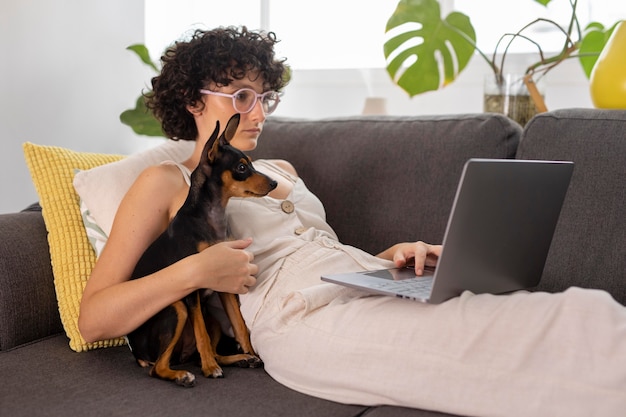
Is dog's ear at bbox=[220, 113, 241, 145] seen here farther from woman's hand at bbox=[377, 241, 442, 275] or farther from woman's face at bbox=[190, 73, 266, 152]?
woman's hand at bbox=[377, 241, 442, 275]

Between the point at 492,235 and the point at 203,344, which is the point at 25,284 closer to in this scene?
the point at 203,344

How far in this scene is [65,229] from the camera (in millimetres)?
1894

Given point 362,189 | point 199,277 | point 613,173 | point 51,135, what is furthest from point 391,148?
point 51,135

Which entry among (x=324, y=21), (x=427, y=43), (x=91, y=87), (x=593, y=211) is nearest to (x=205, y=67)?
(x=593, y=211)

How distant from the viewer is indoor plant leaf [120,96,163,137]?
3312 mm

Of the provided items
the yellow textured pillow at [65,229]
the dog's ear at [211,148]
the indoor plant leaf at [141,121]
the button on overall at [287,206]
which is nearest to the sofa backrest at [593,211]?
the button on overall at [287,206]

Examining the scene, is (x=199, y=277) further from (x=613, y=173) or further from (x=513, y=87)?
(x=513, y=87)

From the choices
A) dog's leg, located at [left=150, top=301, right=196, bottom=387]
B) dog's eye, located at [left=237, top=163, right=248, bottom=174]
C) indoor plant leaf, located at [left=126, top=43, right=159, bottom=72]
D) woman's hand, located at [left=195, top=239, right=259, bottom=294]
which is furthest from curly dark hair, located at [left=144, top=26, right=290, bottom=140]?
indoor plant leaf, located at [left=126, top=43, right=159, bottom=72]

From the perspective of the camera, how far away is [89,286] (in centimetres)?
166

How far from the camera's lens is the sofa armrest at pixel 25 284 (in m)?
1.76

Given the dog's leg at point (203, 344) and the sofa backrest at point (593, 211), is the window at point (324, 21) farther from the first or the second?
the dog's leg at point (203, 344)

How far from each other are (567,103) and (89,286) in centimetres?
219

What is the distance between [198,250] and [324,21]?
2.52m

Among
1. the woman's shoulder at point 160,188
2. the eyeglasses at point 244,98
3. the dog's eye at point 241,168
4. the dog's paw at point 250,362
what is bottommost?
the dog's paw at point 250,362
